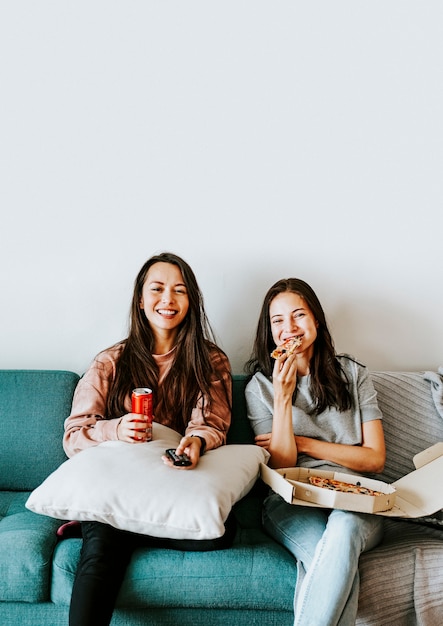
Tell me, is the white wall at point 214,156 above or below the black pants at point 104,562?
above

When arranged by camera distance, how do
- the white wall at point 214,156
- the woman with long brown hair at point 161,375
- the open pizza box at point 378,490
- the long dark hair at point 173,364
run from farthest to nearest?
the white wall at point 214,156
the long dark hair at point 173,364
the woman with long brown hair at point 161,375
the open pizza box at point 378,490

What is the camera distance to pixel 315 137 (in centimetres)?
262

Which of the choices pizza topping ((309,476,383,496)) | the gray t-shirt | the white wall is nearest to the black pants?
pizza topping ((309,476,383,496))

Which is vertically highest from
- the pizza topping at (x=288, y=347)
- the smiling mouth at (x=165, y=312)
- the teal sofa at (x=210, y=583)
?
the smiling mouth at (x=165, y=312)

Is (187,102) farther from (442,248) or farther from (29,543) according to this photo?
(29,543)

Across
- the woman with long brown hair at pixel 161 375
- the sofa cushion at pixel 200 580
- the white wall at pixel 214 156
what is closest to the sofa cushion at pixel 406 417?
the white wall at pixel 214 156

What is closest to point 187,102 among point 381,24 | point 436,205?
point 381,24

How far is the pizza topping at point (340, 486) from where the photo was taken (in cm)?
188

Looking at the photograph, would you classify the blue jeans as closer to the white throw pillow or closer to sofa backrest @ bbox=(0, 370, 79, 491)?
the white throw pillow

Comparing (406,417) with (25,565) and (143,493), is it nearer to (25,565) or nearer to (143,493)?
(143,493)

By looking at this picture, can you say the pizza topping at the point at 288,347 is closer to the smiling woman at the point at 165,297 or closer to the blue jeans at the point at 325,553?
the smiling woman at the point at 165,297

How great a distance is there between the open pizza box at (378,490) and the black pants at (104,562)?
9.2 inches

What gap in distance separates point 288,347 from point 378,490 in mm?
546

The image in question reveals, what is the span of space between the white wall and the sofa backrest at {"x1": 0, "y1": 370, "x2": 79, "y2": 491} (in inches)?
10.9
